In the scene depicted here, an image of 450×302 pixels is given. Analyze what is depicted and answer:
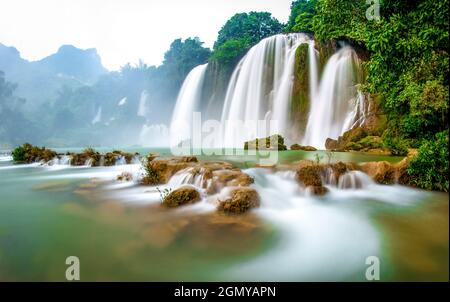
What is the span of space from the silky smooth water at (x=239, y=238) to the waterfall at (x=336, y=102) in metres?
13.5

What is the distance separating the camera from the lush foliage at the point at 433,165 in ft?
15.6

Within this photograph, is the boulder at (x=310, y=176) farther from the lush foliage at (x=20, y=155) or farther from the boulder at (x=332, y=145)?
the lush foliage at (x=20, y=155)

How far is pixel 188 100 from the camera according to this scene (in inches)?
1499

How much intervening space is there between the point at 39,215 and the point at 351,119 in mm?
19068

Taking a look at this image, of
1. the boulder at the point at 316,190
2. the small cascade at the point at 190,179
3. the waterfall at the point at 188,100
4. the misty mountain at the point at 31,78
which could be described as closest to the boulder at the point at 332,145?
the boulder at the point at 316,190

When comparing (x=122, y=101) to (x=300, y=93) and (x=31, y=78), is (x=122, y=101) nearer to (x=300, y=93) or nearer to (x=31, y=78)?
(x=300, y=93)

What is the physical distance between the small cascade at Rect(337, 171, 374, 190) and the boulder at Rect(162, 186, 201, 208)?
13.0 ft

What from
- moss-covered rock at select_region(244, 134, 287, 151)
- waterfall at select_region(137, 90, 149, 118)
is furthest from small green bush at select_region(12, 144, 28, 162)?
waterfall at select_region(137, 90, 149, 118)

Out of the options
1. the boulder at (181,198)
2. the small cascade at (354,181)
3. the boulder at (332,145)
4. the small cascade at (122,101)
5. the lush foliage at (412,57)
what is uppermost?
the small cascade at (122,101)

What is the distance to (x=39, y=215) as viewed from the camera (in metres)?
5.51

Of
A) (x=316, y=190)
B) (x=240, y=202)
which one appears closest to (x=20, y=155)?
(x=240, y=202)

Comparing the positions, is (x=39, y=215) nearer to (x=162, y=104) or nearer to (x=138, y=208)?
(x=138, y=208)
